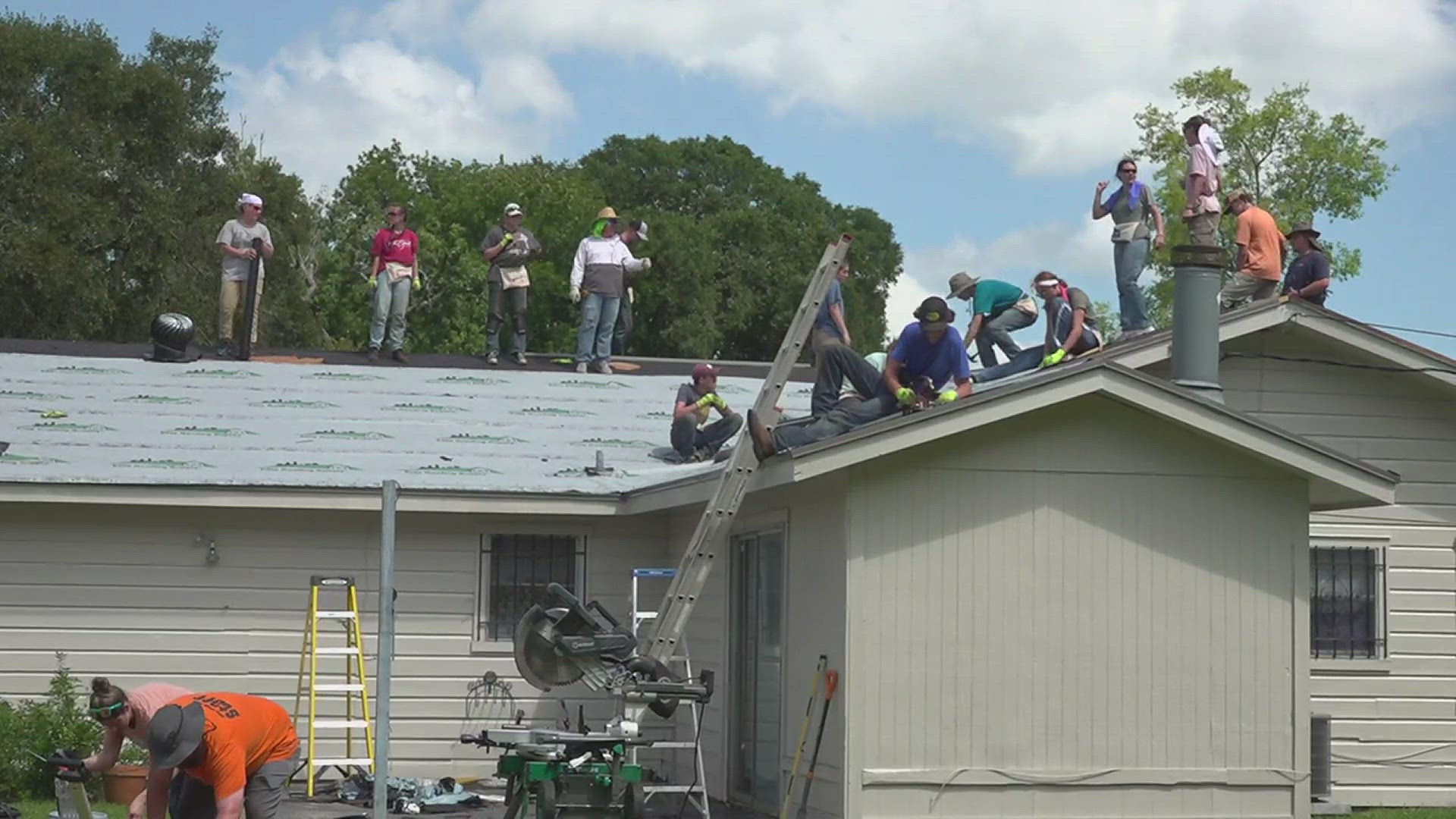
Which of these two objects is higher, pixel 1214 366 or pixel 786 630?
pixel 1214 366

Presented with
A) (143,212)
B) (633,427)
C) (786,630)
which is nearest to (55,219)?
(143,212)

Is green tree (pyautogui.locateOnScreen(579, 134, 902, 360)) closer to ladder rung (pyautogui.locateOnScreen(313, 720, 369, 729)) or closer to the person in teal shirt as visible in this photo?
the person in teal shirt

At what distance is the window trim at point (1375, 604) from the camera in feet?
52.3

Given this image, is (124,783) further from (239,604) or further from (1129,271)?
(1129,271)

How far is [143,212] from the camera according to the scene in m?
40.1

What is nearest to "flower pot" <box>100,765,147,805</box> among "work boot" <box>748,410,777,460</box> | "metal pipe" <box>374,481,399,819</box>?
"work boot" <box>748,410,777,460</box>

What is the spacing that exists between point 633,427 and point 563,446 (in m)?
1.09

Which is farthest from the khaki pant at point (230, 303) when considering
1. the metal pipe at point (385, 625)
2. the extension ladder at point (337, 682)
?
the metal pipe at point (385, 625)

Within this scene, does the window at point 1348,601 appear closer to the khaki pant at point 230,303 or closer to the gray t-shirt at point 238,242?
the khaki pant at point 230,303

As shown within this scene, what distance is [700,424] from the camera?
17.3 m

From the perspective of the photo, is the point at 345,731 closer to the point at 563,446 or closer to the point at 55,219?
the point at 563,446

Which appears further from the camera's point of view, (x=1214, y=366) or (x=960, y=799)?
(x=1214, y=366)

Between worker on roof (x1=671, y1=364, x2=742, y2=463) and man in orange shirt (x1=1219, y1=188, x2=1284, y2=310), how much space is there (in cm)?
436

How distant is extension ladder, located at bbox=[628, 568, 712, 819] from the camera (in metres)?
14.0
